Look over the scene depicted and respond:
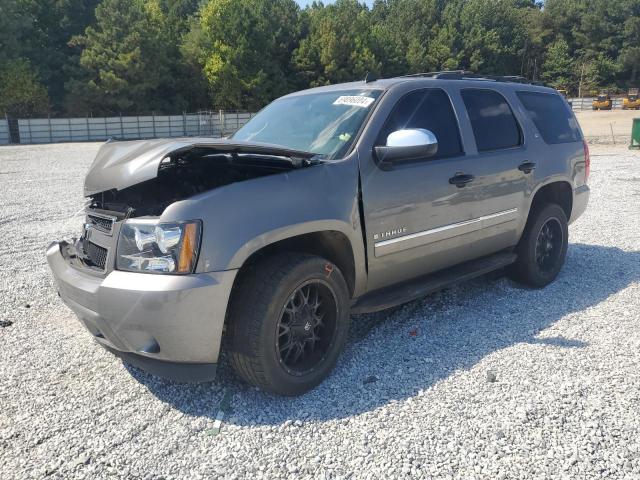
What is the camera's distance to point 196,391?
332cm

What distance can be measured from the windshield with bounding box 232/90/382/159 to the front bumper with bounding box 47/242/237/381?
1.33 metres

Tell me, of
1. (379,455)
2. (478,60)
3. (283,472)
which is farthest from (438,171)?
(478,60)

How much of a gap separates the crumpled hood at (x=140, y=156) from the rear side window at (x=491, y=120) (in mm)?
1820

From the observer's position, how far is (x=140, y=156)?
2.98 meters

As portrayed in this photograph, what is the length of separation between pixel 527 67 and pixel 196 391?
344ft

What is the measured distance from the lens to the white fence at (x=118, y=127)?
39.3 metres

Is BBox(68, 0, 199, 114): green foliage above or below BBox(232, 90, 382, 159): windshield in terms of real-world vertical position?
above

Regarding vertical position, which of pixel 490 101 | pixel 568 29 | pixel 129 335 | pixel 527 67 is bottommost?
pixel 129 335

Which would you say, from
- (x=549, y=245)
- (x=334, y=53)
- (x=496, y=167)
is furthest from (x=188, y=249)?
(x=334, y=53)

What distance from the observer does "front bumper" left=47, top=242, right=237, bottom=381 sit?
2.71 metres

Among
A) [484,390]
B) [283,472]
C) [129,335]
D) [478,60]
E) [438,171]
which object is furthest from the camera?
[478,60]

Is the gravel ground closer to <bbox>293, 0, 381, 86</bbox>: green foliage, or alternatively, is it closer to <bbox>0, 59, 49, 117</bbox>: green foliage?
<bbox>0, 59, 49, 117</bbox>: green foliage

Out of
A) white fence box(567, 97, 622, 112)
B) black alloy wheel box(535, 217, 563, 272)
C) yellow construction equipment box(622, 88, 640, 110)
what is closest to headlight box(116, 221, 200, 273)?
black alloy wheel box(535, 217, 563, 272)

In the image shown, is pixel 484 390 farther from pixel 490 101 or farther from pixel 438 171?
pixel 490 101
